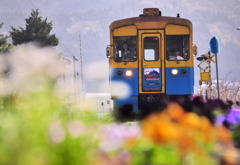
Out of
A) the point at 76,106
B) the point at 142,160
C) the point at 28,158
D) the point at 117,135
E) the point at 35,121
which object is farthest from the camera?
the point at 76,106

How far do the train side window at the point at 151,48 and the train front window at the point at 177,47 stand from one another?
295mm

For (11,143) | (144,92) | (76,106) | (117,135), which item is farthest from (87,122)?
(144,92)

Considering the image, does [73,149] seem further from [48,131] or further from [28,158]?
[28,158]

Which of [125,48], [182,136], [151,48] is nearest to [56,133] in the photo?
[182,136]

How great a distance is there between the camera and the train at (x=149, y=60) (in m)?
13.4

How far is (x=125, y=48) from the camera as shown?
44.9ft

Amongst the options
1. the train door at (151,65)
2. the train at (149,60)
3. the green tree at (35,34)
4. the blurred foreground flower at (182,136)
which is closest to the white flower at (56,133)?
the blurred foreground flower at (182,136)

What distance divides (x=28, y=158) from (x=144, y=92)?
11.6 meters

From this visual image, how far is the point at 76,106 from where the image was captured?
302 centimetres

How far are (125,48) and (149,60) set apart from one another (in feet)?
2.39

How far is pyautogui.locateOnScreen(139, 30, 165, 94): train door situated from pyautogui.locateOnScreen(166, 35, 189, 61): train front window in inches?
8.1

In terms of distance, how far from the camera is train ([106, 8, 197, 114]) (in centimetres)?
1341

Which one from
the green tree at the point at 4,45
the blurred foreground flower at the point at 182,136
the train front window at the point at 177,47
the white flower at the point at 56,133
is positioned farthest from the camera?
the green tree at the point at 4,45

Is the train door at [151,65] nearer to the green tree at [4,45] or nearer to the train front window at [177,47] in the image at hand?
the train front window at [177,47]
